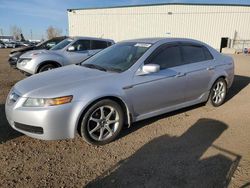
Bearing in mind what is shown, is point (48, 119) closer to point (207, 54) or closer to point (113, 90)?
point (113, 90)

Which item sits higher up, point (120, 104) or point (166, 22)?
point (166, 22)

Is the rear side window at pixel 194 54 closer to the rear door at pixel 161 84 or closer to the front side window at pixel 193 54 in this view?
the front side window at pixel 193 54

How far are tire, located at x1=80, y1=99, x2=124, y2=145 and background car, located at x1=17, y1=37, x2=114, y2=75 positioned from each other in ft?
17.8

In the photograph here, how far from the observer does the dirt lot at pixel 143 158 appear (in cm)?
340

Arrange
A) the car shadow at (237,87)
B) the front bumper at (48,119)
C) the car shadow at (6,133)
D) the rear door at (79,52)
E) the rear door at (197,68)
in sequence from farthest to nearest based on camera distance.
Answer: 1. the rear door at (79,52)
2. the car shadow at (237,87)
3. the rear door at (197,68)
4. the car shadow at (6,133)
5. the front bumper at (48,119)


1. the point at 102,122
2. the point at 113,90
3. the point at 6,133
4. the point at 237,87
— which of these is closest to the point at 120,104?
the point at 113,90

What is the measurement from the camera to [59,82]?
434 cm

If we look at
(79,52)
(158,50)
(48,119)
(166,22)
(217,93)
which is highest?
(166,22)

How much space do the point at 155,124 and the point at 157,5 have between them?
39340 mm

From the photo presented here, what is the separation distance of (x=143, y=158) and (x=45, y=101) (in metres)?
1.56

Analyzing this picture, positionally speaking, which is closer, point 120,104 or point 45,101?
point 45,101

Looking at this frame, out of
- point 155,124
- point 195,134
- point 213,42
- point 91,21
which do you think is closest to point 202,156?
point 195,134

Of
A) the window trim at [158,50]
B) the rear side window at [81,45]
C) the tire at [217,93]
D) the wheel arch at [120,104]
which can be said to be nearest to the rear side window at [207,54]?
the tire at [217,93]

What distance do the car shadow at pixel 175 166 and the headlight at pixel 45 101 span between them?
1.13m
